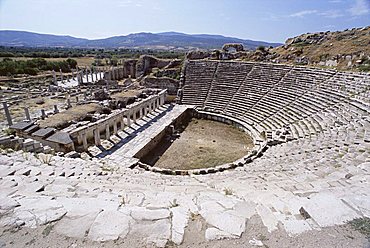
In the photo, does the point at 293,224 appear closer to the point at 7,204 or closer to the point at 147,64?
the point at 7,204

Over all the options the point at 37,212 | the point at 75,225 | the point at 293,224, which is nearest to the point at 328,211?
the point at 293,224

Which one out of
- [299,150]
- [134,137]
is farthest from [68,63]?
[299,150]

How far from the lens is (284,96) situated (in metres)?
18.4

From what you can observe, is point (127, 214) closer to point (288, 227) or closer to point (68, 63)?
point (288, 227)

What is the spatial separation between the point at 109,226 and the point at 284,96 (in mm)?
18082

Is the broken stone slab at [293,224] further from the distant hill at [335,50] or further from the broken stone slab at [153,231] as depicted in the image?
the distant hill at [335,50]

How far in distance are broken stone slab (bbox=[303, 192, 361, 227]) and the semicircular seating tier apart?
21.8 ft

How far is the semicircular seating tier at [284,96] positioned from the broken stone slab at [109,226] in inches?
365

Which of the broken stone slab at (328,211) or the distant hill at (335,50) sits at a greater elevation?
the distant hill at (335,50)

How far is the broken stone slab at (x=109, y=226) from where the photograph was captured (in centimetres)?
280

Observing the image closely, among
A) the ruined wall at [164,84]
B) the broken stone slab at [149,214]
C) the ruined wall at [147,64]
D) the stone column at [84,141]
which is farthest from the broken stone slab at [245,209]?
the ruined wall at [147,64]

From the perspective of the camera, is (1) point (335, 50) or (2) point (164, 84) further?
(1) point (335, 50)

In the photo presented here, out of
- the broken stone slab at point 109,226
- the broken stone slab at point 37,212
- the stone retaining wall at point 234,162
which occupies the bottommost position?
the stone retaining wall at point 234,162

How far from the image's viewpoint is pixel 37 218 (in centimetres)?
308
